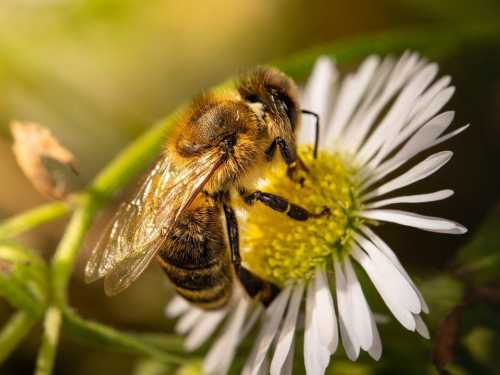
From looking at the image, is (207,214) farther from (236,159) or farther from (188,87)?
(188,87)

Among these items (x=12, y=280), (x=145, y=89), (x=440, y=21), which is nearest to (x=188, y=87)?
(x=145, y=89)

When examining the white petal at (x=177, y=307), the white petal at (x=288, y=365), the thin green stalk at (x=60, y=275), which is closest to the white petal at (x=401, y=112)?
the white petal at (x=288, y=365)

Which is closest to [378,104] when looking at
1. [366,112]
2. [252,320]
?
[366,112]

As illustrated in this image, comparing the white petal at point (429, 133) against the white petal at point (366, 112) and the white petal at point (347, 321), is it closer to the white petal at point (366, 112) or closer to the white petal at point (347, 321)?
the white petal at point (347, 321)

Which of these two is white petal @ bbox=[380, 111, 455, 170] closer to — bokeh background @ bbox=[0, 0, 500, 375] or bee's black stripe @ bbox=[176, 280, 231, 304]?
bee's black stripe @ bbox=[176, 280, 231, 304]

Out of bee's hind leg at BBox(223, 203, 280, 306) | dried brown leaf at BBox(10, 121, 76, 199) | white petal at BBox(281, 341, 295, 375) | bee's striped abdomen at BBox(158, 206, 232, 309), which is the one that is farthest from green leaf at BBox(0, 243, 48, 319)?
white petal at BBox(281, 341, 295, 375)

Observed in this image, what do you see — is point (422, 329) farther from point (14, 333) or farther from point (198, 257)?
point (14, 333)

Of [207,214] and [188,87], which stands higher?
[188,87]
